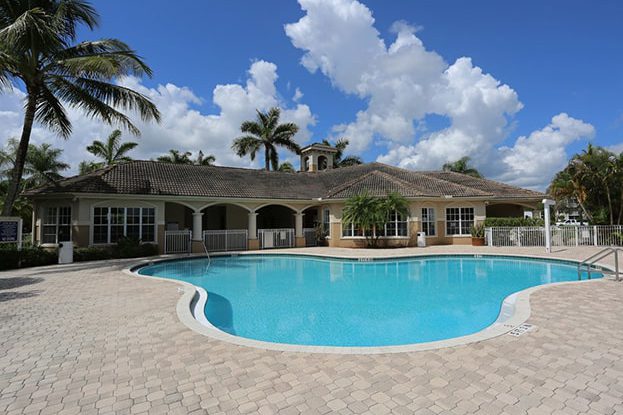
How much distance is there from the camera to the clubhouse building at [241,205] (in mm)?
18250

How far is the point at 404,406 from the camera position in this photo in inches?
139

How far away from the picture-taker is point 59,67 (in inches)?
597

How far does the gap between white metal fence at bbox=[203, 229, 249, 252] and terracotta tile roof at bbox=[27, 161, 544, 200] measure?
2.51 metres

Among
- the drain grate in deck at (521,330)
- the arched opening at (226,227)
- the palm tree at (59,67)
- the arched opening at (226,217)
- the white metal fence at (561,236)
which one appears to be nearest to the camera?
the drain grate in deck at (521,330)

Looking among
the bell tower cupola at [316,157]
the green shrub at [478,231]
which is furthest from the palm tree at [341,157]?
the green shrub at [478,231]

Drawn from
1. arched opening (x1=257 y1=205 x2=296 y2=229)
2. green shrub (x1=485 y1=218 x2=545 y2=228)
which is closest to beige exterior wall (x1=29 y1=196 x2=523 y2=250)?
green shrub (x1=485 y1=218 x2=545 y2=228)

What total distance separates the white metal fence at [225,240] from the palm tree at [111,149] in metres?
19.8

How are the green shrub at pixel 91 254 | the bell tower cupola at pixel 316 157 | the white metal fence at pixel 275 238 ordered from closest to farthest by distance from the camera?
1. the green shrub at pixel 91 254
2. the white metal fence at pixel 275 238
3. the bell tower cupola at pixel 316 157

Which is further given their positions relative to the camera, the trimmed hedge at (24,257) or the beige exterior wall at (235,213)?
the beige exterior wall at (235,213)

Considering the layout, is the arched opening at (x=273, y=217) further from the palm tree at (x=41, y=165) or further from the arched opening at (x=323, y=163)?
the palm tree at (x=41, y=165)

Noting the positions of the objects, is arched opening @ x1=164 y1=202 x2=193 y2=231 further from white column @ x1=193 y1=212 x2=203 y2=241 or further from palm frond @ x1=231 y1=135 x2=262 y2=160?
palm frond @ x1=231 y1=135 x2=262 y2=160

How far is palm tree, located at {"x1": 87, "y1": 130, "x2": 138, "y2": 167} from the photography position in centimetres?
3447

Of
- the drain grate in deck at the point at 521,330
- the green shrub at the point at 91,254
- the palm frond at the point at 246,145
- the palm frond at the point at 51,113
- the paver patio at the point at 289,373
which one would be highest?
the palm frond at the point at 246,145

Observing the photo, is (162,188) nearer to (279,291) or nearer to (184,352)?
(279,291)
